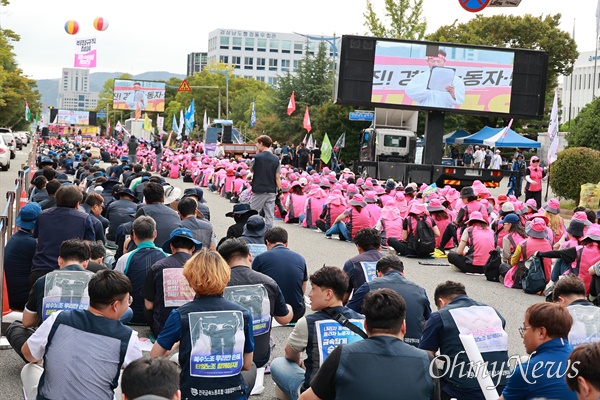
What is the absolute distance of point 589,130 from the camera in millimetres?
36438

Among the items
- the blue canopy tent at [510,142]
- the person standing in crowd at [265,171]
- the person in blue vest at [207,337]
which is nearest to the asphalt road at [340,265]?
the person standing in crowd at [265,171]

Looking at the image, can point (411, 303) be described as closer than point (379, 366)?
No

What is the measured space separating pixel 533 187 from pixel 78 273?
22.5m

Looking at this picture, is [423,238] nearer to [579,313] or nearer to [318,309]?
[579,313]

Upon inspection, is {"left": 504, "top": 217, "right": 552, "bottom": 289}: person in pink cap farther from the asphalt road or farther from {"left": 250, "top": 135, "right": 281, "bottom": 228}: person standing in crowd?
{"left": 250, "top": 135, "right": 281, "bottom": 228}: person standing in crowd

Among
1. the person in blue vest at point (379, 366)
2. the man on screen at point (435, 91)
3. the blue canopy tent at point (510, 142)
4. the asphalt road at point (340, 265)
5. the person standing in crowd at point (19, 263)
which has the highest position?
the man on screen at point (435, 91)

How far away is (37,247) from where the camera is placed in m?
9.20

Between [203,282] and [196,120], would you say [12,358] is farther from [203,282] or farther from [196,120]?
[196,120]

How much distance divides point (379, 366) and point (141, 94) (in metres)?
102

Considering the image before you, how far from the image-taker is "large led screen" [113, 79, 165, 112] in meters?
104

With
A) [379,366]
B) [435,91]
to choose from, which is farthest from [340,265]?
[435,91]

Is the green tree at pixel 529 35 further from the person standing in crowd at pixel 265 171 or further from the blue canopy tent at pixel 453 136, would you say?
the person standing in crowd at pixel 265 171

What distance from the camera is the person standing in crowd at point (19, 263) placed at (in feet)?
29.9

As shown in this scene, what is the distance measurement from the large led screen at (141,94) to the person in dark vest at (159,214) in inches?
3634
